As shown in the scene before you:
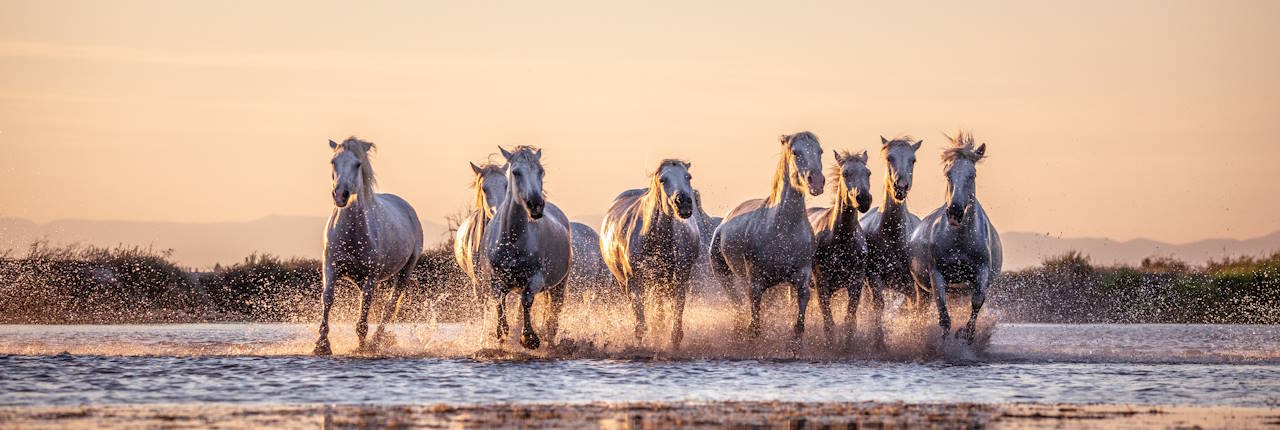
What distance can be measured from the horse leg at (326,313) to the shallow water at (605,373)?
284mm

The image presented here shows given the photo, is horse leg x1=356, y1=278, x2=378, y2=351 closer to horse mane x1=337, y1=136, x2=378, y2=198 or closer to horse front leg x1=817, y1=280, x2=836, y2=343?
horse mane x1=337, y1=136, x2=378, y2=198

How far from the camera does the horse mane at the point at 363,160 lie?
49.5 feet

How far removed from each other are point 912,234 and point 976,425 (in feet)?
26.6

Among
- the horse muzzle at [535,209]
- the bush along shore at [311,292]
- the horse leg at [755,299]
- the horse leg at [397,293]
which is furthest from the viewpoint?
the bush along shore at [311,292]

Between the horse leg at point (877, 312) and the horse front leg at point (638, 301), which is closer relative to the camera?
the horse leg at point (877, 312)

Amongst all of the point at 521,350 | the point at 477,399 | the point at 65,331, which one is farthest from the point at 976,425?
the point at 65,331

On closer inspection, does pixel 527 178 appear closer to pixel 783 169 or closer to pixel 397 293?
pixel 783 169

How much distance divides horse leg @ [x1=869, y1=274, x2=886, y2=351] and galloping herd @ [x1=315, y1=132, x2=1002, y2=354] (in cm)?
3

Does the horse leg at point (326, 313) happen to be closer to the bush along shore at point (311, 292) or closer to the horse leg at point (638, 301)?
the horse leg at point (638, 301)

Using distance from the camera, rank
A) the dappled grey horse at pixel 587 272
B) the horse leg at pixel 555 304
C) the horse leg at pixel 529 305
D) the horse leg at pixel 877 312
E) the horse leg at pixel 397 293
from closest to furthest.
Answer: the horse leg at pixel 529 305
the horse leg at pixel 877 312
the horse leg at pixel 555 304
the horse leg at pixel 397 293
the dappled grey horse at pixel 587 272

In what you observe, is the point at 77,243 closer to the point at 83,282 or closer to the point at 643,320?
the point at 83,282

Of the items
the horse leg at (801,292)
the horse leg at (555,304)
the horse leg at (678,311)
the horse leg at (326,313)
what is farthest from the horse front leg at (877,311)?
the horse leg at (326,313)

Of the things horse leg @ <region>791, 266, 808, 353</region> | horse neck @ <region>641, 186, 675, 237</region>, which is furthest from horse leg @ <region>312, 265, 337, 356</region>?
horse leg @ <region>791, 266, 808, 353</region>

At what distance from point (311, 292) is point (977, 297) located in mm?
11941
